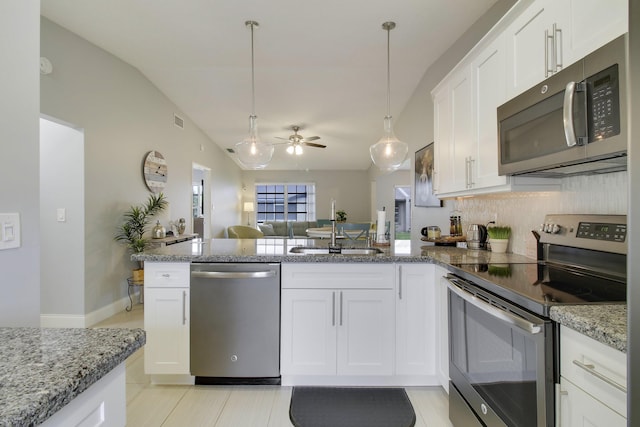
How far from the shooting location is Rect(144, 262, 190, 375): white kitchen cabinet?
6.48ft

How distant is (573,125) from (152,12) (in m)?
3.25

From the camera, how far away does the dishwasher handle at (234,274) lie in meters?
1.95

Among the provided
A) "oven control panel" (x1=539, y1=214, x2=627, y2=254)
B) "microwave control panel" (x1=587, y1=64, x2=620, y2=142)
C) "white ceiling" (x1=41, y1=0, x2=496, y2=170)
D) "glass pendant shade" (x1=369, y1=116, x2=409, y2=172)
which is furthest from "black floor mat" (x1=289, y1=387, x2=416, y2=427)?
"white ceiling" (x1=41, y1=0, x2=496, y2=170)

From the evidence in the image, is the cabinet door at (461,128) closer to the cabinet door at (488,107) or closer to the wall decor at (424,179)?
the cabinet door at (488,107)

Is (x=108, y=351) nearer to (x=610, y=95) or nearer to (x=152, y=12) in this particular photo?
(x=610, y=95)

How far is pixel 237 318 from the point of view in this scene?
1.97 meters

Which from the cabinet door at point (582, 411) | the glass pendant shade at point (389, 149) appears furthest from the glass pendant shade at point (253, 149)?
the cabinet door at point (582, 411)

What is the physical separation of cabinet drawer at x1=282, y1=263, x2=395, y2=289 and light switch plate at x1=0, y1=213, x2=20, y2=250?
1.28m

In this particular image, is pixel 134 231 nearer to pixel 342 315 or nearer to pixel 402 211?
pixel 342 315

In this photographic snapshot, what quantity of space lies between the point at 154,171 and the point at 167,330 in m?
2.97

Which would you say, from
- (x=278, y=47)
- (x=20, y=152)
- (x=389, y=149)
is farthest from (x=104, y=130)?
(x=389, y=149)

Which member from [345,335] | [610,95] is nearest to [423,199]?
[345,335]

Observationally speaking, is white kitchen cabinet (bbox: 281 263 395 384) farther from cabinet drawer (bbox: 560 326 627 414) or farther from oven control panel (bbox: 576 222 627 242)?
cabinet drawer (bbox: 560 326 627 414)

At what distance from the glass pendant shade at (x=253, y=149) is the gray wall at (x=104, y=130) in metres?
1.59
